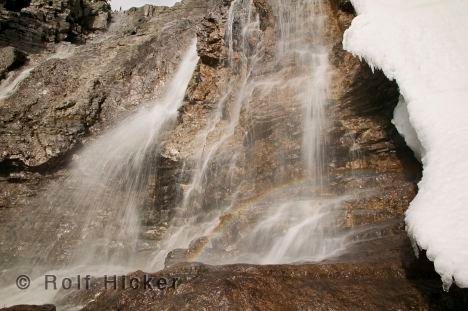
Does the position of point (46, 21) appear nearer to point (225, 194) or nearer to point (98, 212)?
point (98, 212)

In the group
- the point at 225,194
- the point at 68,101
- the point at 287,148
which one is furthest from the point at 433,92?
the point at 68,101

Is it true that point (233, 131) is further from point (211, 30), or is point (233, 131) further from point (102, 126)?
point (102, 126)

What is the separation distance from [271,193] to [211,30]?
7.42 m

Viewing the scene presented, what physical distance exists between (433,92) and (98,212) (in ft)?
32.6

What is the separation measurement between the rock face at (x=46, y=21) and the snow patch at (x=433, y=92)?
18.5 metres

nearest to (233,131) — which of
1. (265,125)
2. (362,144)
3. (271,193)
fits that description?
(265,125)

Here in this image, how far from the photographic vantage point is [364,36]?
9.09 metres

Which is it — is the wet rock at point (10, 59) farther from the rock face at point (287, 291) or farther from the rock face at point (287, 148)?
the rock face at point (287, 291)

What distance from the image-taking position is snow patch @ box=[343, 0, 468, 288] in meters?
4.53

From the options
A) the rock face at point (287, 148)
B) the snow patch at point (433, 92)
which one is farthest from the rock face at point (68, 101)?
the snow patch at point (433, 92)

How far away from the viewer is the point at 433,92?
→ 22.8ft

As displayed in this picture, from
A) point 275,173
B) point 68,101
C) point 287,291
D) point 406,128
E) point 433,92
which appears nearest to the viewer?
point 287,291

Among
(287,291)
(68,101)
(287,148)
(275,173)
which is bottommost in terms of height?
(275,173)

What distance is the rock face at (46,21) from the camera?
21.5 meters
